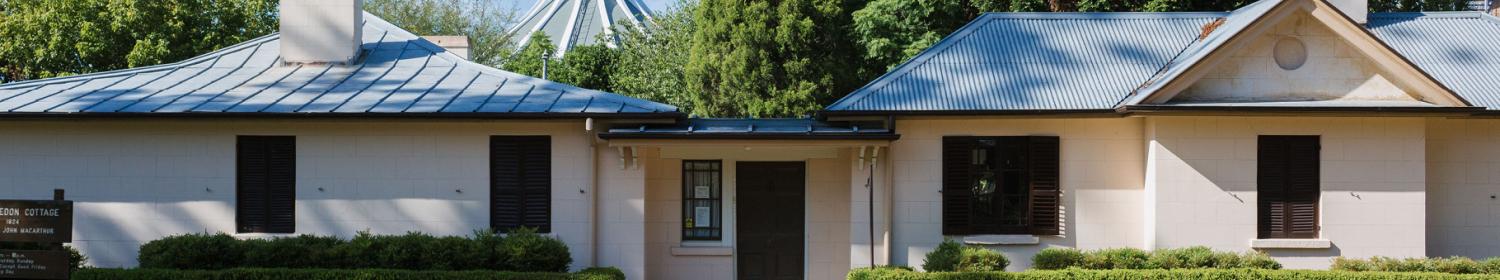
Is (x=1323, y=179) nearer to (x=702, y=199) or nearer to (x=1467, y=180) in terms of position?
(x=1467, y=180)

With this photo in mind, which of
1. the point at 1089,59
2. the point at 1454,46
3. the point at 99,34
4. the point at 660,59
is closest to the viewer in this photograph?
the point at 1089,59

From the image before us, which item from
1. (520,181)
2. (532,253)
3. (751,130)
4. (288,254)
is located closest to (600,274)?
(532,253)

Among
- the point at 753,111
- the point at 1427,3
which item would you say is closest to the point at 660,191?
the point at 753,111

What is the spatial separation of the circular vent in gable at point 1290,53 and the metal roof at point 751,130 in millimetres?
4395

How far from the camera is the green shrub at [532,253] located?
12359 millimetres

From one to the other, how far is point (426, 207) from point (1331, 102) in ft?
33.0

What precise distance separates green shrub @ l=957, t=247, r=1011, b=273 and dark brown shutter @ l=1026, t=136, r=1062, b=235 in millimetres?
1064

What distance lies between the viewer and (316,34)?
1467 cm

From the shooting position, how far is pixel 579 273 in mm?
12242

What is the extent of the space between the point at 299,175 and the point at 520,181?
2.47 meters

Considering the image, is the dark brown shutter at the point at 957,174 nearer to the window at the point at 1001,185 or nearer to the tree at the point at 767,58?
the window at the point at 1001,185

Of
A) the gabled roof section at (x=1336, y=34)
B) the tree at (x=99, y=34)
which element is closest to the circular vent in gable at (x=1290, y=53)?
the gabled roof section at (x=1336, y=34)

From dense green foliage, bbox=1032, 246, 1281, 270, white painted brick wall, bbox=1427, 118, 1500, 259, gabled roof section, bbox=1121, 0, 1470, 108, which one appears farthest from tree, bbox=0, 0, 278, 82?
white painted brick wall, bbox=1427, 118, 1500, 259

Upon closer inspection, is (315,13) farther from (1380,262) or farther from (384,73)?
(1380,262)
